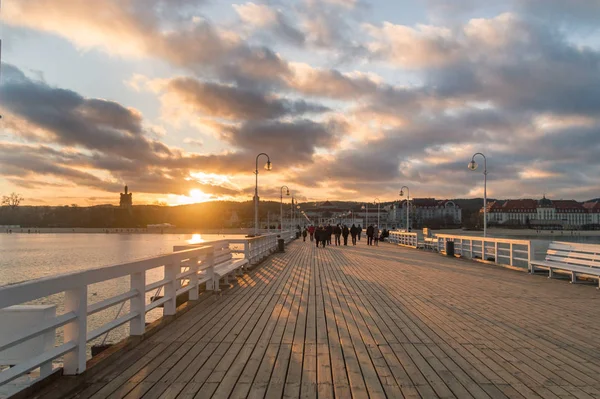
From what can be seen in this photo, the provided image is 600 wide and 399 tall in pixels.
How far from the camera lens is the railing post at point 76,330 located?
13.2 feet

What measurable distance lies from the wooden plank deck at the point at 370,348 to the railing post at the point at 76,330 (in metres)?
0.20

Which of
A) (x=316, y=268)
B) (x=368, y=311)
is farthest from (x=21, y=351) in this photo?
(x=316, y=268)

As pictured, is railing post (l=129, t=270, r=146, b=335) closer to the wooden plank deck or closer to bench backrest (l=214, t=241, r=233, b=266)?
the wooden plank deck

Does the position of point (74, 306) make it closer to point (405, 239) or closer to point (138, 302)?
point (138, 302)

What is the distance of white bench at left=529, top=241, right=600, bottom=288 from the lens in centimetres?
1080

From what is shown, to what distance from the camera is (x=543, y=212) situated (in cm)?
15588

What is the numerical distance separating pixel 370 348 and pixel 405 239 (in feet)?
91.6

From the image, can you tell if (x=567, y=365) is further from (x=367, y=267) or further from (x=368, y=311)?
(x=367, y=267)

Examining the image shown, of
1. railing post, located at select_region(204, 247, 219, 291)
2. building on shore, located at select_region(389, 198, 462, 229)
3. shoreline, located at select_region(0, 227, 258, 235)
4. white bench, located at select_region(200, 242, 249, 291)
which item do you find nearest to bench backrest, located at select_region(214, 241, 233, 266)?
white bench, located at select_region(200, 242, 249, 291)

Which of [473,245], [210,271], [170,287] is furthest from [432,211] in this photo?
[170,287]

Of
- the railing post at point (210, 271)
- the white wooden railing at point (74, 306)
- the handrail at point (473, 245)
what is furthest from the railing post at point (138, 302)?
the handrail at point (473, 245)

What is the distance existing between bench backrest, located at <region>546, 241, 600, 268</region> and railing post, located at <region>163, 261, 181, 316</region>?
9048mm

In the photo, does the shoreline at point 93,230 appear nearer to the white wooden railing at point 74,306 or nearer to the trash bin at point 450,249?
the trash bin at point 450,249

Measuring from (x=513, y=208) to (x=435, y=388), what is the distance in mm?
170287
